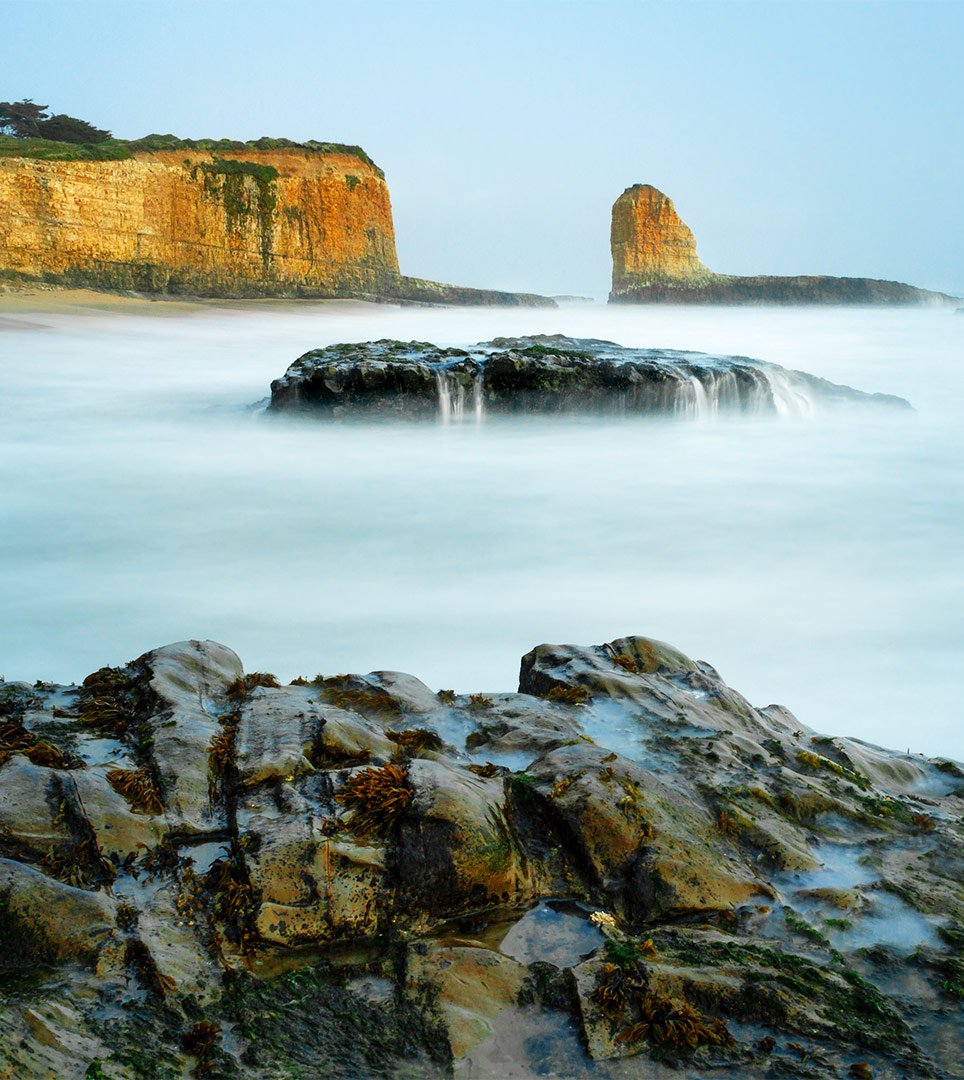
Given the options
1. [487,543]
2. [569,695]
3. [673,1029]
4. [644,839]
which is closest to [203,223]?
[487,543]

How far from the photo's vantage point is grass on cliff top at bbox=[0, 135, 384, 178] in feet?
115

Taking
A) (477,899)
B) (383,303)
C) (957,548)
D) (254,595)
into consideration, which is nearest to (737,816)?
(477,899)

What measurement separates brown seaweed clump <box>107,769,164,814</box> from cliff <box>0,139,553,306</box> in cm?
3603

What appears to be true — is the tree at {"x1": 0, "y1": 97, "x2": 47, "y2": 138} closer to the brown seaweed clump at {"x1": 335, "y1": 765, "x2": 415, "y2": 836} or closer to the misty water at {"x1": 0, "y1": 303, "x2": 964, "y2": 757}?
the misty water at {"x1": 0, "y1": 303, "x2": 964, "y2": 757}

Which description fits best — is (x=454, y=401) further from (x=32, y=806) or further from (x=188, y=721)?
(x=32, y=806)

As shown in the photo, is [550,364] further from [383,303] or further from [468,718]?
[383,303]

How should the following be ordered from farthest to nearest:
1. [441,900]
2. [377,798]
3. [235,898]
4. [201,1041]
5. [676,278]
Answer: [676,278] < [377,798] < [441,900] < [235,898] < [201,1041]

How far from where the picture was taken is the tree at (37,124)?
50125 mm

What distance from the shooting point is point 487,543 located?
11242 millimetres

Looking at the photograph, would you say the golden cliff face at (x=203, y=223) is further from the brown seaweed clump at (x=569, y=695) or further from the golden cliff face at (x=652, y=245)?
the golden cliff face at (x=652, y=245)

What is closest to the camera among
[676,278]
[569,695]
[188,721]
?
[188,721]

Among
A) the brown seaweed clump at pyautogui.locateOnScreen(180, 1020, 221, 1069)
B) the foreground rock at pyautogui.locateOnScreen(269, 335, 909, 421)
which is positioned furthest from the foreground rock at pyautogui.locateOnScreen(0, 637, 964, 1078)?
the foreground rock at pyautogui.locateOnScreen(269, 335, 909, 421)

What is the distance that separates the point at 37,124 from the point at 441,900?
57222 millimetres

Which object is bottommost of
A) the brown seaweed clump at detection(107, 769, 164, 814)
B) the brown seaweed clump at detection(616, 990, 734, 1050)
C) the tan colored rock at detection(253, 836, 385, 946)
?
the brown seaweed clump at detection(616, 990, 734, 1050)
